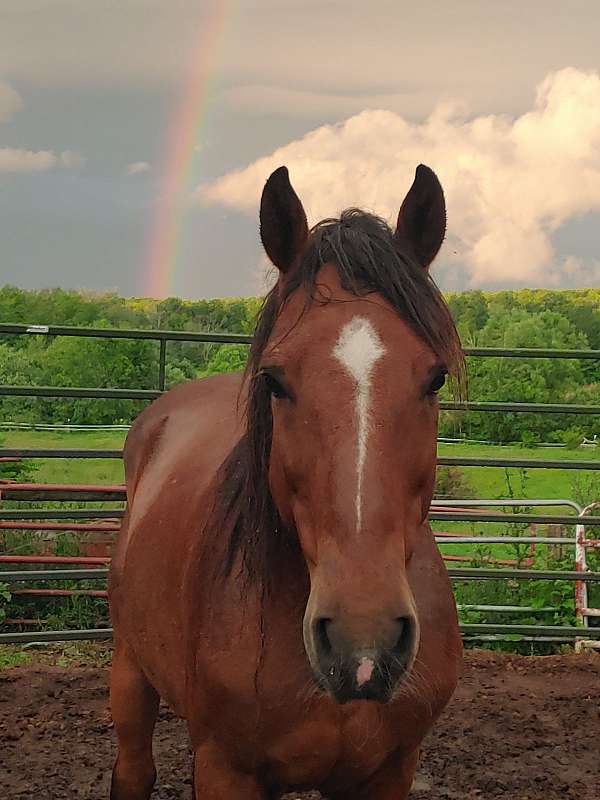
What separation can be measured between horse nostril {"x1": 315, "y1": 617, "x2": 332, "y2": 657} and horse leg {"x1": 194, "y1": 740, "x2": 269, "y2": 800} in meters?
0.80

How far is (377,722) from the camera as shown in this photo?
6.97 feet

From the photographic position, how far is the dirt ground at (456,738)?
391cm

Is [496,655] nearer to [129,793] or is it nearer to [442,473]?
[129,793]

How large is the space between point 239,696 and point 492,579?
166 inches

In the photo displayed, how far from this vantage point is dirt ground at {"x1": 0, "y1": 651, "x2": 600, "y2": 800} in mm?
3914

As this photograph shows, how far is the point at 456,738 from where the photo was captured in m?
4.45

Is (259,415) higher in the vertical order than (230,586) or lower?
higher

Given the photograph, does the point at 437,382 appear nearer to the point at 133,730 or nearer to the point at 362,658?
the point at 362,658

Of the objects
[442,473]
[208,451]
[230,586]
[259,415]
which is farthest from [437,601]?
[442,473]

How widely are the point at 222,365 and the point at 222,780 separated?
4.32m

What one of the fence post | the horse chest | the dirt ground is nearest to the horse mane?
the horse chest

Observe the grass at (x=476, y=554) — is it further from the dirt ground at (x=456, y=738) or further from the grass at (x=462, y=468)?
the dirt ground at (x=456, y=738)

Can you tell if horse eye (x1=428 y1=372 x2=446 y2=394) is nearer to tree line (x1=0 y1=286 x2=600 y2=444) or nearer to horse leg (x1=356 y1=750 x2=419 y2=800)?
horse leg (x1=356 y1=750 x2=419 y2=800)

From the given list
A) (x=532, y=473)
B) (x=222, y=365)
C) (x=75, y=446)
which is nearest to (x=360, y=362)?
(x=222, y=365)
